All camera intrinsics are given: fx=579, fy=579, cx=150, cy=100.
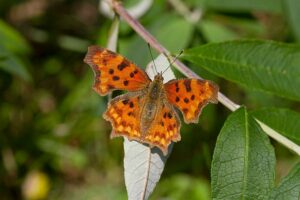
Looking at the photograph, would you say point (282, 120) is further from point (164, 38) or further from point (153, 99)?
point (164, 38)

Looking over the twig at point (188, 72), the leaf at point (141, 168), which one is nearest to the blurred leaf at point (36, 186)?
the twig at point (188, 72)

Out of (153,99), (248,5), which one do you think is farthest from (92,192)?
(153,99)

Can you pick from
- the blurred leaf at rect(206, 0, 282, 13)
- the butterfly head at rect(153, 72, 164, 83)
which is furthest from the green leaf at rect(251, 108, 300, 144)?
the blurred leaf at rect(206, 0, 282, 13)

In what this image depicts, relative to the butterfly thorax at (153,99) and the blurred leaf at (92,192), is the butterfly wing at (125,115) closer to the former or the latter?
the butterfly thorax at (153,99)

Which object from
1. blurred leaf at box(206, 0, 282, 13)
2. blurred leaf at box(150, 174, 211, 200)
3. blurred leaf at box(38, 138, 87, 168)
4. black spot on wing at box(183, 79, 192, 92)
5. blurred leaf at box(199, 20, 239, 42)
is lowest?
black spot on wing at box(183, 79, 192, 92)

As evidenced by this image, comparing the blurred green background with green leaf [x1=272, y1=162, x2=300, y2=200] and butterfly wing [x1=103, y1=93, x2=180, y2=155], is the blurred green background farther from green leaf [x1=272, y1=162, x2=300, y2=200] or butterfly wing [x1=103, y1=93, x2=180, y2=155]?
green leaf [x1=272, y1=162, x2=300, y2=200]

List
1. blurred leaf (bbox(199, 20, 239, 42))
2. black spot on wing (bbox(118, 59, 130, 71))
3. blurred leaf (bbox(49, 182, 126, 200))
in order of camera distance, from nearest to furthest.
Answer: black spot on wing (bbox(118, 59, 130, 71))
blurred leaf (bbox(199, 20, 239, 42))
blurred leaf (bbox(49, 182, 126, 200))

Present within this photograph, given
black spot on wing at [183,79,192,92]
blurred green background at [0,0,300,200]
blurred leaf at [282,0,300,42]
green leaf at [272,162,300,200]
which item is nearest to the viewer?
green leaf at [272,162,300,200]
